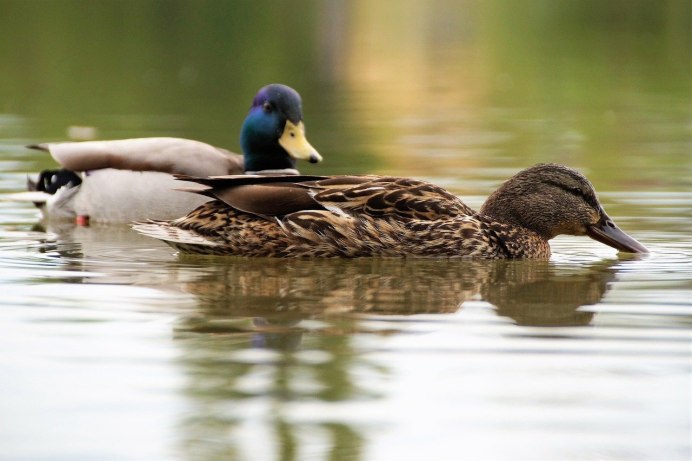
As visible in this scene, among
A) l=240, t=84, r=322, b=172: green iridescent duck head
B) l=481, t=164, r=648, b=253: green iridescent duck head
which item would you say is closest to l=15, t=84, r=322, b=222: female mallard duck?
l=240, t=84, r=322, b=172: green iridescent duck head

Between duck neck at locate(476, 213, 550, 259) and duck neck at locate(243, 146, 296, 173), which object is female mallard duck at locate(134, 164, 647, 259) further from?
duck neck at locate(243, 146, 296, 173)

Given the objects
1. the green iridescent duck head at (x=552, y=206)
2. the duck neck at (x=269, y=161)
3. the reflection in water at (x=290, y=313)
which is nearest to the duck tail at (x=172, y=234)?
the reflection in water at (x=290, y=313)

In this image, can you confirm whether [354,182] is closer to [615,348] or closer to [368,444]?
[615,348]

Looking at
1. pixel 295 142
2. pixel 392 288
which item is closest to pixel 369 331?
pixel 392 288

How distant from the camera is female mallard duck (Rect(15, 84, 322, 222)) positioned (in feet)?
33.3

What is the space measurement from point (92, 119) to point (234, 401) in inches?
522

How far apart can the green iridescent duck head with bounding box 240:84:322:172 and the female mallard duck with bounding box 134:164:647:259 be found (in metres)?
1.79

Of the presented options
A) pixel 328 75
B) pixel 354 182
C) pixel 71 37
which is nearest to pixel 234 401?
pixel 354 182

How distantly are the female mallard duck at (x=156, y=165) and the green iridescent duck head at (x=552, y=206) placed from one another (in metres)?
1.72

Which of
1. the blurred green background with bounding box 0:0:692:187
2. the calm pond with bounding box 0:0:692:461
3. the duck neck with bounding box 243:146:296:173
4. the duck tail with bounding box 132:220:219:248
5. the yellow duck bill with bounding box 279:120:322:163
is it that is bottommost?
the calm pond with bounding box 0:0:692:461

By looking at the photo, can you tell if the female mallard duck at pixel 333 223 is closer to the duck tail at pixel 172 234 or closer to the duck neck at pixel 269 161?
the duck tail at pixel 172 234

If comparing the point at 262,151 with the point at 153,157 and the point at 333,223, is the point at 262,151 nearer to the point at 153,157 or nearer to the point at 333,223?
the point at 153,157

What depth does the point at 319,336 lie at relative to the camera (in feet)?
20.0

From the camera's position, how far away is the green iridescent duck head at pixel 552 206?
8.60m
